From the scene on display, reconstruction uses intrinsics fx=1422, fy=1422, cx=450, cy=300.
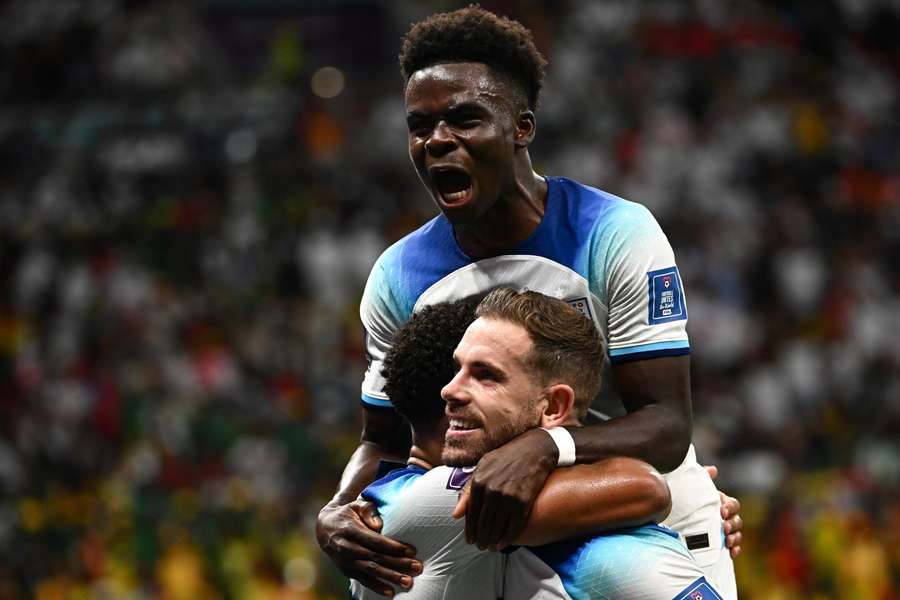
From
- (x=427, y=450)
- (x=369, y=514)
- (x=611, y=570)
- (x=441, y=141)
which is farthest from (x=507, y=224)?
(x=611, y=570)

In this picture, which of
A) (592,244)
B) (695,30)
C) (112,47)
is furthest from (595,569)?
(112,47)

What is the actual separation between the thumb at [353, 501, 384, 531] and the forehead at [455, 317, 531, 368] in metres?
0.42

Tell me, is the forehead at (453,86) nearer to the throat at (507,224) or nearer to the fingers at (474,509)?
the throat at (507,224)

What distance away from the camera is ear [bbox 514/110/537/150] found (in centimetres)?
365

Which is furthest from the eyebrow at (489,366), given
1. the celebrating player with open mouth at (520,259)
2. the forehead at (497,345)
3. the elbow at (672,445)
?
the elbow at (672,445)

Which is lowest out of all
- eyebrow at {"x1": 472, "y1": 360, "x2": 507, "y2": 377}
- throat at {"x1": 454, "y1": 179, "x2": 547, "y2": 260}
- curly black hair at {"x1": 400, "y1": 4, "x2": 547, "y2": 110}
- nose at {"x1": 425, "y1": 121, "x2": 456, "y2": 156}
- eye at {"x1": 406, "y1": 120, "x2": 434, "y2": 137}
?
eyebrow at {"x1": 472, "y1": 360, "x2": 507, "y2": 377}

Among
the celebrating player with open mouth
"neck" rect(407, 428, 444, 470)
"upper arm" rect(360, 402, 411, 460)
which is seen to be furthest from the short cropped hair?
"upper arm" rect(360, 402, 411, 460)

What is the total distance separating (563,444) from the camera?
3.01m

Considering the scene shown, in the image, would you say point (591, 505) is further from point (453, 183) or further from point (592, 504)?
point (453, 183)

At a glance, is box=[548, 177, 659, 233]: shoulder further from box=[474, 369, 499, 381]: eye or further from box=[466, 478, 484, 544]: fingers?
box=[466, 478, 484, 544]: fingers

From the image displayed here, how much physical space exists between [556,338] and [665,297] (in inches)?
24.1

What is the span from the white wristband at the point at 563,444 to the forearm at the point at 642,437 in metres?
0.02

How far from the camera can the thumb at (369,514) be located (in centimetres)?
314

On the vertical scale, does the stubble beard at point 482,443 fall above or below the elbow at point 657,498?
above
